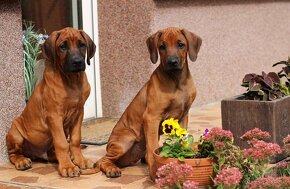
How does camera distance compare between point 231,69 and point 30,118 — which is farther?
point 231,69

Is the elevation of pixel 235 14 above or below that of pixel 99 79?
above

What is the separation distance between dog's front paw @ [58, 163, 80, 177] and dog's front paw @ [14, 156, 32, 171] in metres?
0.44

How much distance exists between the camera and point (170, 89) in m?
5.44

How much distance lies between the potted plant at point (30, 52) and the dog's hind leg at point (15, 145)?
5.06 feet

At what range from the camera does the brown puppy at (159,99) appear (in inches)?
211

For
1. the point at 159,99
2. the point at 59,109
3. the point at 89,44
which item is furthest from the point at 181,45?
the point at 59,109

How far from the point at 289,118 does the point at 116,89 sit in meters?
3.00

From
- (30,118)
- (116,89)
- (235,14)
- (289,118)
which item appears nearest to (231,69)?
Answer: (235,14)

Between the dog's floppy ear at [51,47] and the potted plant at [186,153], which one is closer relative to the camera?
the potted plant at [186,153]

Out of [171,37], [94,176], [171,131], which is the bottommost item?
[94,176]

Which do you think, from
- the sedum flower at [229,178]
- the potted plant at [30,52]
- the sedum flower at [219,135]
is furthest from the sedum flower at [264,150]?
the potted plant at [30,52]

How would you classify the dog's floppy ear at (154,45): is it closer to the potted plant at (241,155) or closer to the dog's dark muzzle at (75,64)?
the dog's dark muzzle at (75,64)

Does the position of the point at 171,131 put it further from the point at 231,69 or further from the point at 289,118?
the point at 231,69

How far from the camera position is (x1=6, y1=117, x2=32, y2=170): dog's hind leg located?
6.02 meters
